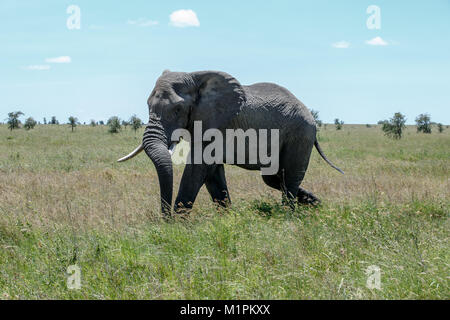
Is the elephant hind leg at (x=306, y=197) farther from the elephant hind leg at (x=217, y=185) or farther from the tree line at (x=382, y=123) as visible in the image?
the tree line at (x=382, y=123)

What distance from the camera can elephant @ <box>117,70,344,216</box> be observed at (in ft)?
19.1

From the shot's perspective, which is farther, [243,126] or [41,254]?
[243,126]

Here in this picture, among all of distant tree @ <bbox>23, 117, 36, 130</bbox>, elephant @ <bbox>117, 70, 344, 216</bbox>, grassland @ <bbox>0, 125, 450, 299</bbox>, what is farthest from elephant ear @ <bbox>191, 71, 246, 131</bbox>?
distant tree @ <bbox>23, 117, 36, 130</bbox>

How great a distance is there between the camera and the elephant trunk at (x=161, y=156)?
566 cm

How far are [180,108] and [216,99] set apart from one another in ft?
2.17

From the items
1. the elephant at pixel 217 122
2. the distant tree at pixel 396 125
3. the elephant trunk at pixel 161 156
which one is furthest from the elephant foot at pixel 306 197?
the distant tree at pixel 396 125

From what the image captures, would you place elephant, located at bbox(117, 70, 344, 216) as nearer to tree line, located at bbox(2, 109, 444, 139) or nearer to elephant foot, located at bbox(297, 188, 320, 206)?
elephant foot, located at bbox(297, 188, 320, 206)

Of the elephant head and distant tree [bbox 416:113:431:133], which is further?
distant tree [bbox 416:113:431:133]

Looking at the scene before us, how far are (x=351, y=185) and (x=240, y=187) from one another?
103 inches

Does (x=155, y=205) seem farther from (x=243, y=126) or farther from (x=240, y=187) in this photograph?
(x=240, y=187)

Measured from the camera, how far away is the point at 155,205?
22.4 ft

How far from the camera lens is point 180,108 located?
5996mm

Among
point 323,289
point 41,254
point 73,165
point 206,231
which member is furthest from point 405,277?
point 73,165

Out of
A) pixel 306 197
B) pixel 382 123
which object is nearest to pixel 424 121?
pixel 382 123
